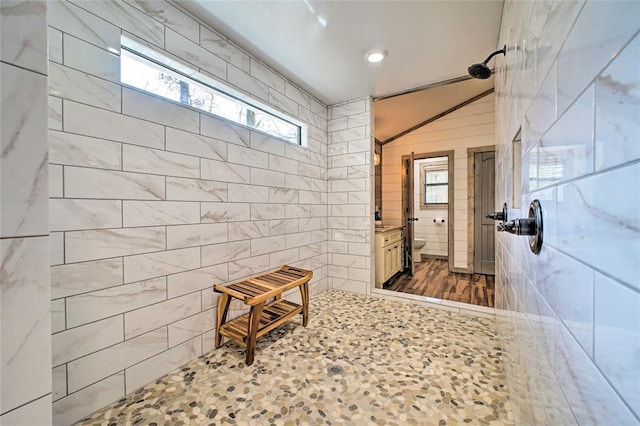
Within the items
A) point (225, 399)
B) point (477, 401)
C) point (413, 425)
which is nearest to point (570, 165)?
point (413, 425)

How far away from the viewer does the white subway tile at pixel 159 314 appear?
1360 mm

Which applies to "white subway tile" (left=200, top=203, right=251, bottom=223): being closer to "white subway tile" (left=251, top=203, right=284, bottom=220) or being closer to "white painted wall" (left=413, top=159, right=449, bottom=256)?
"white subway tile" (left=251, top=203, right=284, bottom=220)

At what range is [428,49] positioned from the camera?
6.71ft

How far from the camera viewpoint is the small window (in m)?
5.39

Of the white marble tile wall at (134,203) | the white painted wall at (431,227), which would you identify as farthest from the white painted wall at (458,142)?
the white marble tile wall at (134,203)

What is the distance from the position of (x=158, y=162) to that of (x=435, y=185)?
534 centimetres

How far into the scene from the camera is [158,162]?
147 centimetres

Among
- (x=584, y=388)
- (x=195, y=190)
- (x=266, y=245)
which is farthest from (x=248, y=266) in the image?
(x=584, y=388)

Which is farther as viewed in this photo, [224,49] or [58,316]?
[224,49]

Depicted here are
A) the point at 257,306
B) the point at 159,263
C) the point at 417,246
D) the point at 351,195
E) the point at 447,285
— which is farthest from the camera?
the point at 417,246

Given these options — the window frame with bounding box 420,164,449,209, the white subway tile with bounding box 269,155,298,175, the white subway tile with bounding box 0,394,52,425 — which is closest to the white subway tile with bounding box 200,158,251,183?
the white subway tile with bounding box 269,155,298,175

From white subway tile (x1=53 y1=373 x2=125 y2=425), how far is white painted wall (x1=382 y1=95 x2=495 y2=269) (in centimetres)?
404

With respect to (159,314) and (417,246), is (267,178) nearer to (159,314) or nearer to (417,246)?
(159,314)

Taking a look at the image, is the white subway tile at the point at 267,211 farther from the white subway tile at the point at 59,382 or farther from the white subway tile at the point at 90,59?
the white subway tile at the point at 59,382
